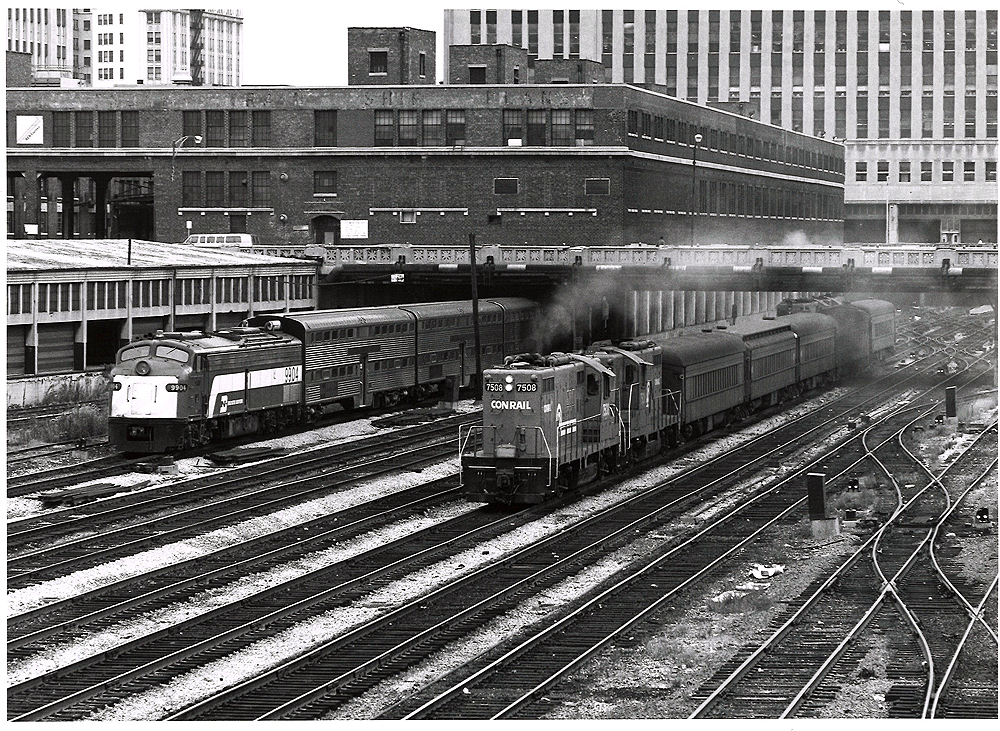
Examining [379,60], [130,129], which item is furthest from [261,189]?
[379,60]

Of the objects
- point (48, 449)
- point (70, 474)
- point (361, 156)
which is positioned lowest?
point (70, 474)

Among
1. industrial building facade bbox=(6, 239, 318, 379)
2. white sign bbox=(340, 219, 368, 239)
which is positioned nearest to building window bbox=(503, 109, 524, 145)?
white sign bbox=(340, 219, 368, 239)

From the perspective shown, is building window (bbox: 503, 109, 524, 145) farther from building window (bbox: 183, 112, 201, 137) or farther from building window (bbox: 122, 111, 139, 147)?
building window (bbox: 122, 111, 139, 147)

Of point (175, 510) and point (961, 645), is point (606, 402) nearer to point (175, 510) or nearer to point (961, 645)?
point (175, 510)

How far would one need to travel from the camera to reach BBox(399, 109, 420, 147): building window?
261ft

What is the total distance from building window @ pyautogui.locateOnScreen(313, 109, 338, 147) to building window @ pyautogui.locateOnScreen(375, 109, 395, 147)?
2.41 meters

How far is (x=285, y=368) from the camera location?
42500 millimetres

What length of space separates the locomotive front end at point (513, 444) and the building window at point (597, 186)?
5088 cm

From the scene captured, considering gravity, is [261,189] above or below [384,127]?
below

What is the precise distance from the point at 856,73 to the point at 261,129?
6863 centimetres

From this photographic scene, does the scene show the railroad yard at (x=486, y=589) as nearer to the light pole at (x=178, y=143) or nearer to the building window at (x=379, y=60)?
the light pole at (x=178, y=143)

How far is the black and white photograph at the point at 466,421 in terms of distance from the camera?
19391mm
